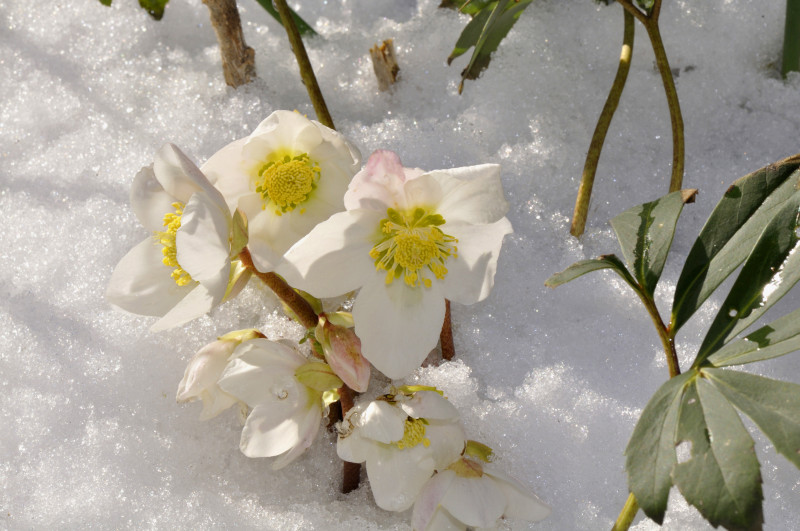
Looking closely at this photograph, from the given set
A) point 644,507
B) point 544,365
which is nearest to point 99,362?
point 544,365

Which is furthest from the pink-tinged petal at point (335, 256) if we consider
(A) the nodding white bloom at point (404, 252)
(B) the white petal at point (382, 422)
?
(B) the white petal at point (382, 422)

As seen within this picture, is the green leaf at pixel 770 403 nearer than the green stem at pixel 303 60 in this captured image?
Yes

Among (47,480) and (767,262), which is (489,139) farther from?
(47,480)

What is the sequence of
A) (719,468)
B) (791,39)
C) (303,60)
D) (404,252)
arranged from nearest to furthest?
1. (719,468)
2. (404,252)
3. (303,60)
4. (791,39)

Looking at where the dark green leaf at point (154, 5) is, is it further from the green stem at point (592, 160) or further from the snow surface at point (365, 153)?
the green stem at point (592, 160)

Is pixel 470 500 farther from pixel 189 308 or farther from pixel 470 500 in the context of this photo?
pixel 189 308

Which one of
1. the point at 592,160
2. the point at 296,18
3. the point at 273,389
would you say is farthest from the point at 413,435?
the point at 296,18

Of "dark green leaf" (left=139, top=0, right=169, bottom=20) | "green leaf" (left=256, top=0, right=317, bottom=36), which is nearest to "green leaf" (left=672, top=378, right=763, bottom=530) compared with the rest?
"green leaf" (left=256, top=0, right=317, bottom=36)
